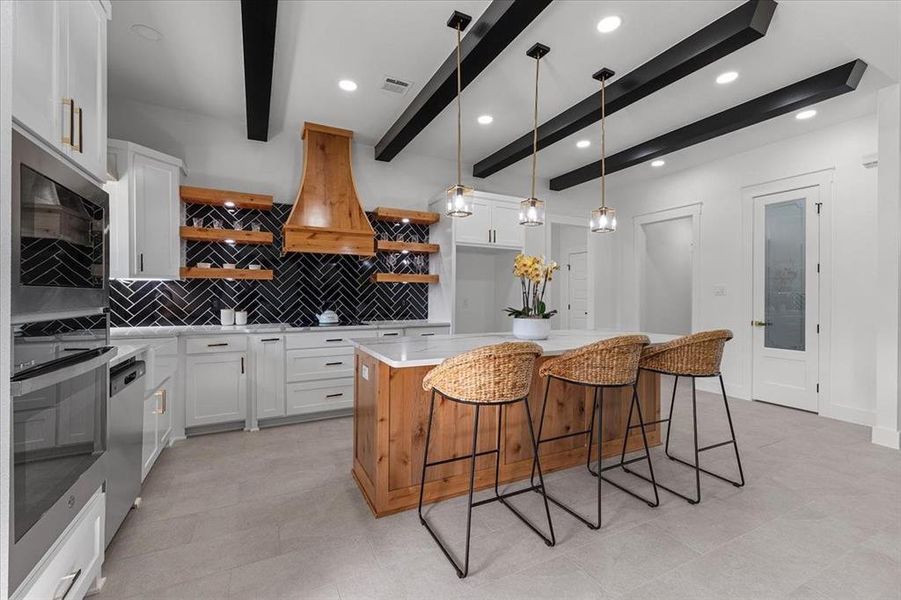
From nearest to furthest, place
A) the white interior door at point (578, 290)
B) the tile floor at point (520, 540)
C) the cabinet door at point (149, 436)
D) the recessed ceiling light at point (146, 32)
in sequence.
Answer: the tile floor at point (520, 540), the cabinet door at point (149, 436), the recessed ceiling light at point (146, 32), the white interior door at point (578, 290)

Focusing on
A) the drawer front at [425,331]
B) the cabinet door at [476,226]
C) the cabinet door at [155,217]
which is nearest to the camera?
the cabinet door at [155,217]

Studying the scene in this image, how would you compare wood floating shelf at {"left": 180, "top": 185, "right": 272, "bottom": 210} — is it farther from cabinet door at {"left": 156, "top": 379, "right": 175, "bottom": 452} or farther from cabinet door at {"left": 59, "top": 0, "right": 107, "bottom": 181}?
cabinet door at {"left": 59, "top": 0, "right": 107, "bottom": 181}

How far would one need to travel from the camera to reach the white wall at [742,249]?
3.80 meters

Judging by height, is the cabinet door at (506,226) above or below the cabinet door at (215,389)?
above

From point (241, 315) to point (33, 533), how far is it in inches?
116

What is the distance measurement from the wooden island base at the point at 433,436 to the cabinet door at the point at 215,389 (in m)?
1.55

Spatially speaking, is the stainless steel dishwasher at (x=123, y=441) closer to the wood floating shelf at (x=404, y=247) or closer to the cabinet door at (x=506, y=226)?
the wood floating shelf at (x=404, y=247)

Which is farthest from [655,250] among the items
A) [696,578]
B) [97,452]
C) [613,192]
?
[97,452]

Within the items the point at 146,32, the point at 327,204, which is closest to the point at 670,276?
the point at 327,204

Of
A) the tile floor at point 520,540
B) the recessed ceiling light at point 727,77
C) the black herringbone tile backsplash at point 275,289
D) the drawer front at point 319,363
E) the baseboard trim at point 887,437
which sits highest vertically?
the recessed ceiling light at point 727,77

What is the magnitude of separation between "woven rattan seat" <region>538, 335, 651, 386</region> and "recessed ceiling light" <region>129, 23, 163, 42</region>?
3359mm

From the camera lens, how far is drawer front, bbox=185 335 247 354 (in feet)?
11.1

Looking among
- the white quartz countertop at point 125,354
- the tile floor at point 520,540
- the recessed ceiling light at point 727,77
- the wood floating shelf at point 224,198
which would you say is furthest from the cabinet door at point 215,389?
the recessed ceiling light at point 727,77

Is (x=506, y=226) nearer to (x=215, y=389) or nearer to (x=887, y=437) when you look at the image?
(x=215, y=389)
